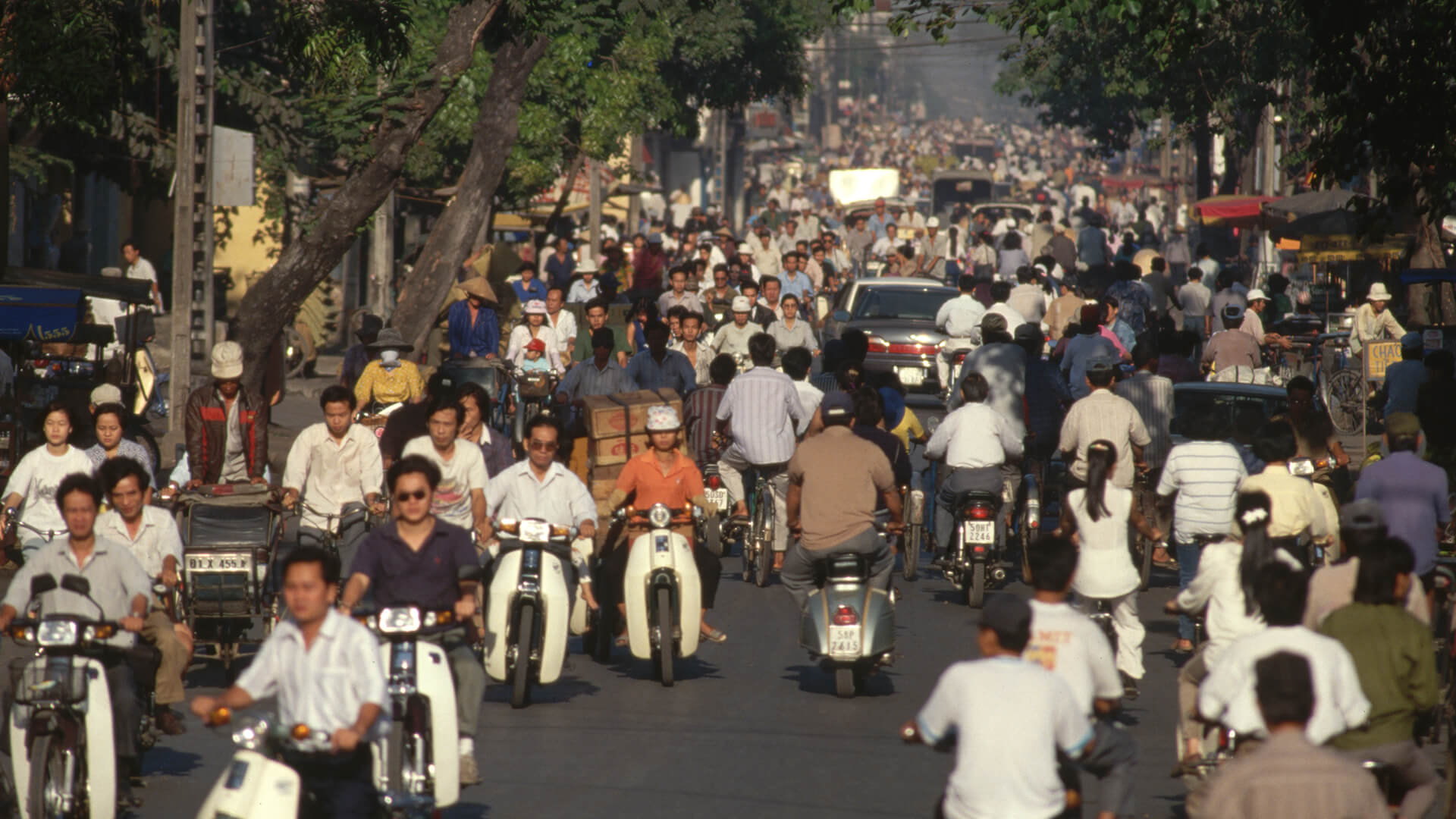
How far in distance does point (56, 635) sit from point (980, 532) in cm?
738

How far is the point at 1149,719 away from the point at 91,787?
18.2ft

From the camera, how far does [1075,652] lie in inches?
258

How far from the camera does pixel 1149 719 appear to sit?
34.0 feet

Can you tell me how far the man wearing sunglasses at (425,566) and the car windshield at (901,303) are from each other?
1929 centimetres

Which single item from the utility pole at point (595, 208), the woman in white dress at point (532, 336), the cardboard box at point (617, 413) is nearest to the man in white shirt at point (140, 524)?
the cardboard box at point (617, 413)

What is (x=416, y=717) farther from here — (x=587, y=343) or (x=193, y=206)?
(x=587, y=343)

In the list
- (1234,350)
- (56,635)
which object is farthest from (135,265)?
(56,635)

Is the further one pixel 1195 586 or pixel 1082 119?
pixel 1082 119

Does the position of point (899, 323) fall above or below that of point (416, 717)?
above

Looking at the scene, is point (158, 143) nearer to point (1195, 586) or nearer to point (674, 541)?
point (674, 541)

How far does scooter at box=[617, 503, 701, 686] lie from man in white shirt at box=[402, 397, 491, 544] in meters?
0.91

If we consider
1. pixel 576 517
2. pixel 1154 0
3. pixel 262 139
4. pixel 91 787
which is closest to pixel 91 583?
pixel 91 787

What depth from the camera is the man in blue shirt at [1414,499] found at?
10.1 m

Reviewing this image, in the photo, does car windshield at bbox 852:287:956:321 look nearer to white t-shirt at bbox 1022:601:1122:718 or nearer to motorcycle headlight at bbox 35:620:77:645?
motorcycle headlight at bbox 35:620:77:645
